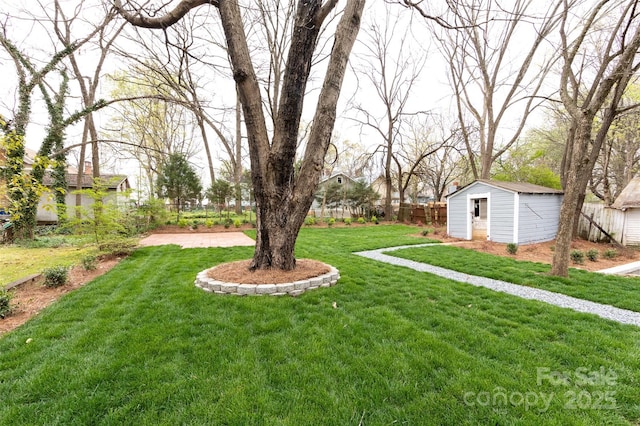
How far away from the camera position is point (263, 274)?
391cm

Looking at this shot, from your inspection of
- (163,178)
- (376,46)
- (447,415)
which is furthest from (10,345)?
(376,46)

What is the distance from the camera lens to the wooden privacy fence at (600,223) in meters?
8.37

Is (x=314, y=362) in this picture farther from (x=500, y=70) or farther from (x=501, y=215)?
(x=500, y=70)

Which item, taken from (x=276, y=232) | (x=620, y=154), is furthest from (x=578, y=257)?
(x=620, y=154)

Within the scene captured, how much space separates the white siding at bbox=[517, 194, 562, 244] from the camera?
8398mm

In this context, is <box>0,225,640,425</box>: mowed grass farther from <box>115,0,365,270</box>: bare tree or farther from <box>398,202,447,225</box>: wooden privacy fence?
<box>398,202,447,225</box>: wooden privacy fence

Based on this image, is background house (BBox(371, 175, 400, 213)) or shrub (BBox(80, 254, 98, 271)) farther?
background house (BBox(371, 175, 400, 213))

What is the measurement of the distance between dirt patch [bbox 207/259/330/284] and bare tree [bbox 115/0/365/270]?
6.2 inches

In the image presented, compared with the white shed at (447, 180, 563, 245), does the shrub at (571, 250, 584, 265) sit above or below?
below

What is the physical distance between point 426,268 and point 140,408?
511 cm

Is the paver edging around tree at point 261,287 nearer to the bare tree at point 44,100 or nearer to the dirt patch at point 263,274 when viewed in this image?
the dirt patch at point 263,274

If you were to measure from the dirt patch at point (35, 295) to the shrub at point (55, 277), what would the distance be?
0.07 meters

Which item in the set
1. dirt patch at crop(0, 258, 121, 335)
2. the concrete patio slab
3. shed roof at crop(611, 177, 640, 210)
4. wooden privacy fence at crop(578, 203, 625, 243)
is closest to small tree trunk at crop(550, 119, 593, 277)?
shed roof at crop(611, 177, 640, 210)

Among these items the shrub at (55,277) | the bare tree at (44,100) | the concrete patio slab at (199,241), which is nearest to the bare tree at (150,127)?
the bare tree at (44,100)
